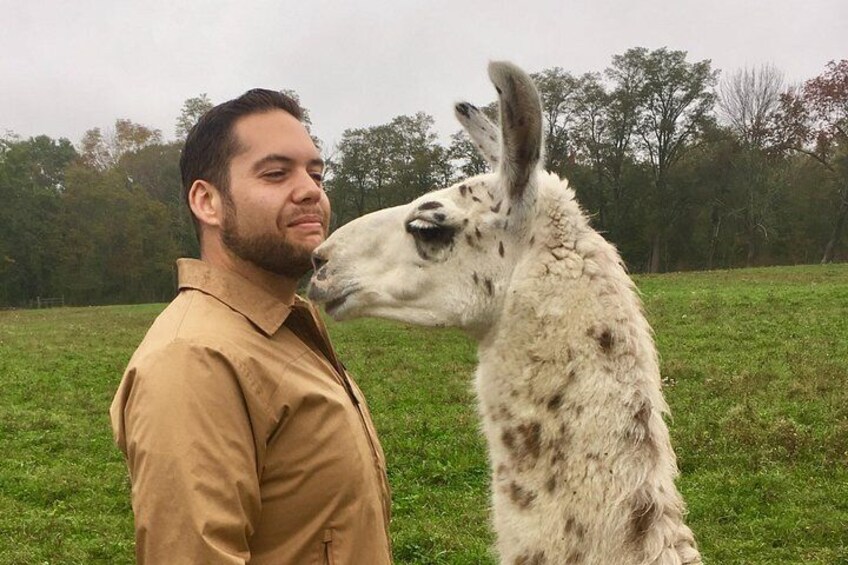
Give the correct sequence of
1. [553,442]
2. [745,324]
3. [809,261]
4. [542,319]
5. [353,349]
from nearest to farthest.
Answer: [553,442]
[542,319]
[745,324]
[353,349]
[809,261]

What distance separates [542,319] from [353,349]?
12.6 meters

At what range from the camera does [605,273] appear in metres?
2.24

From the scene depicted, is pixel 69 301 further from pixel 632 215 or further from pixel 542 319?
pixel 542 319

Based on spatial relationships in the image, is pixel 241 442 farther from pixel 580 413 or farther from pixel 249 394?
pixel 580 413

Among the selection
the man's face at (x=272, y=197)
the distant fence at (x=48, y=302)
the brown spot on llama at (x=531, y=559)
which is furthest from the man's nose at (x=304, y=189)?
the distant fence at (x=48, y=302)

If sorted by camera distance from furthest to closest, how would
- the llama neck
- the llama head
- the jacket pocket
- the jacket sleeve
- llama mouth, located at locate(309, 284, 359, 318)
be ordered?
llama mouth, located at locate(309, 284, 359, 318), the llama head, the llama neck, the jacket pocket, the jacket sleeve

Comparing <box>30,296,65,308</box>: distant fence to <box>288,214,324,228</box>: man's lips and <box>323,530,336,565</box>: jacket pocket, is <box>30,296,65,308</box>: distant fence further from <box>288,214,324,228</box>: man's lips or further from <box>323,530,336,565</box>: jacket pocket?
<box>323,530,336,565</box>: jacket pocket

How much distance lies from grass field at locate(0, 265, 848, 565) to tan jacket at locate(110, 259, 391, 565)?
12.7ft

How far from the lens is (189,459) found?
134 cm

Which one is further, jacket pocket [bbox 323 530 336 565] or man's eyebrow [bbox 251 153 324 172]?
man's eyebrow [bbox 251 153 324 172]

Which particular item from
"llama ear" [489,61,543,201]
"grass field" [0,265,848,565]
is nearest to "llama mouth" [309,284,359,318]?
"llama ear" [489,61,543,201]

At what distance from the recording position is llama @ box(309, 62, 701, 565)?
1.99m

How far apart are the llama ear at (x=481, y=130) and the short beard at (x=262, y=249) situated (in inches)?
54.8

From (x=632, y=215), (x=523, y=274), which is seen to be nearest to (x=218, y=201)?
(x=523, y=274)
